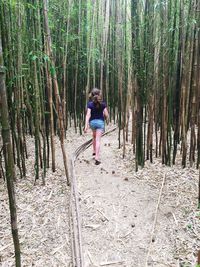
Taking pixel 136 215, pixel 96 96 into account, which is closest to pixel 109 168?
pixel 96 96

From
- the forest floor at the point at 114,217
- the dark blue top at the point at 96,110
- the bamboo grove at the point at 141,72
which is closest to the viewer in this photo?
the forest floor at the point at 114,217

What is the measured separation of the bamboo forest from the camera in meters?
2.44

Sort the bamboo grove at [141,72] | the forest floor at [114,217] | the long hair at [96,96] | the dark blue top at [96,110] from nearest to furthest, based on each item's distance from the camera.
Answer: the forest floor at [114,217] → the bamboo grove at [141,72] → the long hair at [96,96] → the dark blue top at [96,110]

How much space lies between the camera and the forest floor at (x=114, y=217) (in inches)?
93.2

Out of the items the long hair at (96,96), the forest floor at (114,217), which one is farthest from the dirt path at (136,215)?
the long hair at (96,96)

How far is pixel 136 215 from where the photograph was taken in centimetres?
295

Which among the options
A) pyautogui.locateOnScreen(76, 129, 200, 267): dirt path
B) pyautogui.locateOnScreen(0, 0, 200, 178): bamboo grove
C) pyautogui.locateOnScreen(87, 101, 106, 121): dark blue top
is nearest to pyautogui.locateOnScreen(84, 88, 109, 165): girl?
pyautogui.locateOnScreen(87, 101, 106, 121): dark blue top

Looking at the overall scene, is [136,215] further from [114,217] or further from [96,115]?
[96,115]

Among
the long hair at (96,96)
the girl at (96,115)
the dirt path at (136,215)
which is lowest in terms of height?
the dirt path at (136,215)

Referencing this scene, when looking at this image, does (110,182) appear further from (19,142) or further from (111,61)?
(111,61)

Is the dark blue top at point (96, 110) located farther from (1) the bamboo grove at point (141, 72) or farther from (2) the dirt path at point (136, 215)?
(2) the dirt path at point (136, 215)

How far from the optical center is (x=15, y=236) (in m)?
1.69

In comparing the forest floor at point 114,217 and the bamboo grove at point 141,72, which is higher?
the bamboo grove at point 141,72

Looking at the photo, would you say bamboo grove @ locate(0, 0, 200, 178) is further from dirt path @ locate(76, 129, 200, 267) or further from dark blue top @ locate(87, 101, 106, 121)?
dark blue top @ locate(87, 101, 106, 121)
